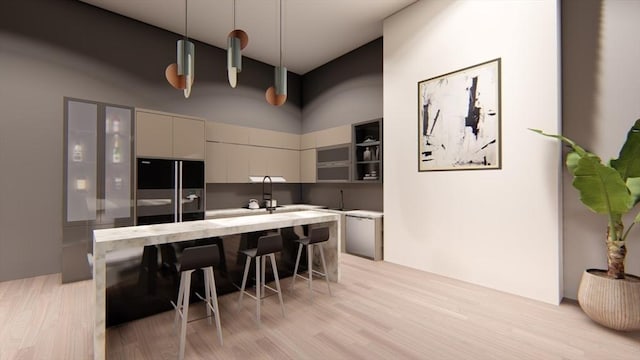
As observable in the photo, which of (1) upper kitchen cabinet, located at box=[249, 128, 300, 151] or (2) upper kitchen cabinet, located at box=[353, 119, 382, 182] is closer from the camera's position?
(2) upper kitchen cabinet, located at box=[353, 119, 382, 182]

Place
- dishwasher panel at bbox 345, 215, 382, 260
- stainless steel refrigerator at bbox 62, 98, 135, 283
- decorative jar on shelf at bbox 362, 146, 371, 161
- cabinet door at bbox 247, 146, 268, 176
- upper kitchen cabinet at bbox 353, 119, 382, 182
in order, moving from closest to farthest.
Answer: stainless steel refrigerator at bbox 62, 98, 135, 283 < dishwasher panel at bbox 345, 215, 382, 260 < upper kitchen cabinet at bbox 353, 119, 382, 182 < decorative jar on shelf at bbox 362, 146, 371, 161 < cabinet door at bbox 247, 146, 268, 176

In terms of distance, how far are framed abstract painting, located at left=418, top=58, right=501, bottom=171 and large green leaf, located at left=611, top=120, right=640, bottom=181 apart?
99cm

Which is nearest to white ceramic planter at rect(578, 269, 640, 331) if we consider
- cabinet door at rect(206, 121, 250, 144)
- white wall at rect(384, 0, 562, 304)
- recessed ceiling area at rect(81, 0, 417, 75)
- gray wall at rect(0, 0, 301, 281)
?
white wall at rect(384, 0, 562, 304)

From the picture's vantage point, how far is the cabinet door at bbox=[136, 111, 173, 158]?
406cm

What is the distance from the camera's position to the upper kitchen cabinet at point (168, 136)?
161 inches

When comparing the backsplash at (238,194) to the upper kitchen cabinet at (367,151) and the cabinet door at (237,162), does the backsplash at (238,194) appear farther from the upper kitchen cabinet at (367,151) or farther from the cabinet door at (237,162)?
the upper kitchen cabinet at (367,151)

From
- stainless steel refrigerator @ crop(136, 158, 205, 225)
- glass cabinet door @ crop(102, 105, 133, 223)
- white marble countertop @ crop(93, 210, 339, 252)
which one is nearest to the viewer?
white marble countertop @ crop(93, 210, 339, 252)

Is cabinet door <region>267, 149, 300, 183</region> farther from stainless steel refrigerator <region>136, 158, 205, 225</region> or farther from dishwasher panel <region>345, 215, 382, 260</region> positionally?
dishwasher panel <region>345, 215, 382, 260</region>

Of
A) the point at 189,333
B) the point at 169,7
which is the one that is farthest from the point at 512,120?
the point at 169,7

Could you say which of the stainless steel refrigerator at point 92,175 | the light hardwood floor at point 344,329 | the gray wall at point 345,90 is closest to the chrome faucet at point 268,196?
the gray wall at point 345,90

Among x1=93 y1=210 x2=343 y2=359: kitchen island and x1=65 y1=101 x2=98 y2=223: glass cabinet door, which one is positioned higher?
x1=65 y1=101 x2=98 y2=223: glass cabinet door

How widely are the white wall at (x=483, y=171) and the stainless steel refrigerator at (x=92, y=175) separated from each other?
396cm

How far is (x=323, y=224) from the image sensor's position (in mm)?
3740

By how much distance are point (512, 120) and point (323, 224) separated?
103 inches
